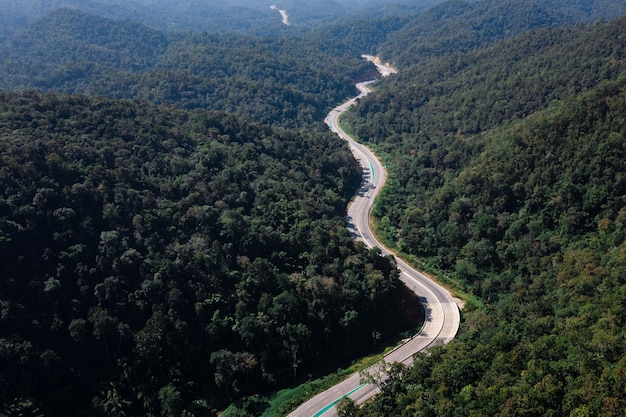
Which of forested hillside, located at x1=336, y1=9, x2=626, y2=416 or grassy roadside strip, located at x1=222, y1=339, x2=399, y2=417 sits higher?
forested hillside, located at x1=336, y1=9, x2=626, y2=416

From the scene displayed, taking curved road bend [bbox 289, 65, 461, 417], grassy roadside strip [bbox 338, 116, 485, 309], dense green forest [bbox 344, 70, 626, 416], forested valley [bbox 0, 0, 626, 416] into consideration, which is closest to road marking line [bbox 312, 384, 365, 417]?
curved road bend [bbox 289, 65, 461, 417]

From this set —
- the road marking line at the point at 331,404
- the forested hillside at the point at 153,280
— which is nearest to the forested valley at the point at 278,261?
the forested hillside at the point at 153,280

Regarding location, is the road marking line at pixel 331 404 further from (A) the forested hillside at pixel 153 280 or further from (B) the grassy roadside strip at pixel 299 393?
(A) the forested hillside at pixel 153 280

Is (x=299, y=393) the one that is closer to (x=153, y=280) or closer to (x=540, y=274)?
(x=153, y=280)

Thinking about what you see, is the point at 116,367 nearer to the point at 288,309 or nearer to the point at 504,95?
the point at 288,309

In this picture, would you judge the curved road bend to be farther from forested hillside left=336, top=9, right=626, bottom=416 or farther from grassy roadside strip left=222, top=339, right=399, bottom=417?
forested hillside left=336, top=9, right=626, bottom=416

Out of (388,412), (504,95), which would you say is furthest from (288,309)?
(504,95)
